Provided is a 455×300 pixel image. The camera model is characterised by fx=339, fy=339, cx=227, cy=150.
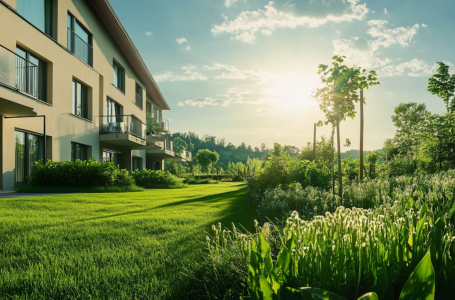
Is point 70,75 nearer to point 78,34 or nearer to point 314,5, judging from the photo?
point 78,34

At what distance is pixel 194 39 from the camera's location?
14.1 metres

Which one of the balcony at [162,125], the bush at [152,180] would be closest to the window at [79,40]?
the bush at [152,180]

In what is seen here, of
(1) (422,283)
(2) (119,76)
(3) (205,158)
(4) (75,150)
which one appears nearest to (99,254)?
(1) (422,283)

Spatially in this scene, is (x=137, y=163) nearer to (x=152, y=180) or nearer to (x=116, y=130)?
(x=152, y=180)

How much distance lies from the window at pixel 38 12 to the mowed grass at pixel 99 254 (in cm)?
968

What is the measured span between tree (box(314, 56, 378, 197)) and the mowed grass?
3.41m

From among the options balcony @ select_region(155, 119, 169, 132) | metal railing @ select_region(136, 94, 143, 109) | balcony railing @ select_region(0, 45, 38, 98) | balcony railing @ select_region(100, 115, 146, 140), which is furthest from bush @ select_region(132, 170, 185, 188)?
balcony @ select_region(155, 119, 169, 132)

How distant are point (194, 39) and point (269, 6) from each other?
5.56 meters

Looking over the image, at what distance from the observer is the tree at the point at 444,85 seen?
21703 millimetres

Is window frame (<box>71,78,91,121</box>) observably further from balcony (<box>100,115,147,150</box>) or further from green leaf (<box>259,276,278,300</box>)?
green leaf (<box>259,276,278,300</box>)

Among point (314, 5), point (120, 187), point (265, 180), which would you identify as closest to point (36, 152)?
point (120, 187)

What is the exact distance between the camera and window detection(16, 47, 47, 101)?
12047mm

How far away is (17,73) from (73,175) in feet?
13.8

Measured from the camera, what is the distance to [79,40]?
17.0 m
